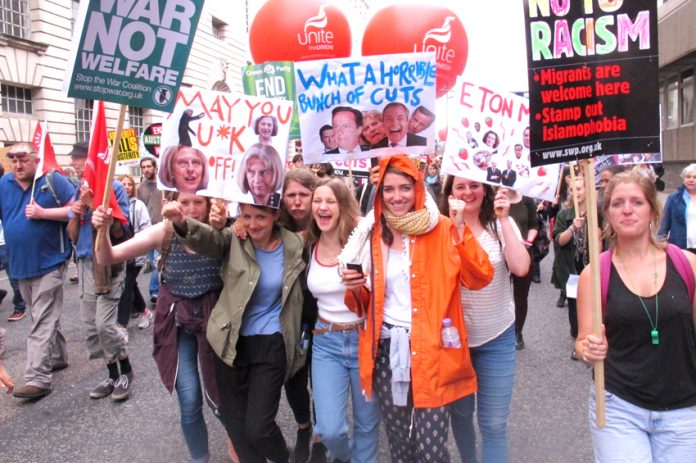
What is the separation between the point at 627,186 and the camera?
8.24 feet

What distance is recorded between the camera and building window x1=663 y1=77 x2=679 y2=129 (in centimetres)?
2263

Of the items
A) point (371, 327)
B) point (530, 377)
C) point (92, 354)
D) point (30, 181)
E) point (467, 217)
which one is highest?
point (30, 181)

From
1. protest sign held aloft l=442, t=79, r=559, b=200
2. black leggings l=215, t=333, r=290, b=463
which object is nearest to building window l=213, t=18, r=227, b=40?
protest sign held aloft l=442, t=79, r=559, b=200

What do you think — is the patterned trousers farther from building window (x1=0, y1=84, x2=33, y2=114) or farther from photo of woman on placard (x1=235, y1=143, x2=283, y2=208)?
building window (x1=0, y1=84, x2=33, y2=114)

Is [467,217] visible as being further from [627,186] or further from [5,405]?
[5,405]

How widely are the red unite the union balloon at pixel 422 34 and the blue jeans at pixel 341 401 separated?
17.6ft

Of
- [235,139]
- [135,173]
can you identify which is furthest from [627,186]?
[135,173]

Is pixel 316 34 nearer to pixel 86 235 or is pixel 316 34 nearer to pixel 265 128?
pixel 86 235

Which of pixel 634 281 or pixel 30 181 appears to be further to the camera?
pixel 30 181

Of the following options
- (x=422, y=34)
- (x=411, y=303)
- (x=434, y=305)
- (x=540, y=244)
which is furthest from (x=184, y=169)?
(x=422, y=34)

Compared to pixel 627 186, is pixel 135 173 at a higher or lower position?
higher

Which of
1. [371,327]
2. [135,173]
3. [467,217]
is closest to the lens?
[371,327]

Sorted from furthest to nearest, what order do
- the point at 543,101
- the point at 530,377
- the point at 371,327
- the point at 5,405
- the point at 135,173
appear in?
the point at 135,173 → the point at 530,377 → the point at 5,405 → the point at 371,327 → the point at 543,101

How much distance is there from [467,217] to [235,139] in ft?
4.72
